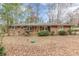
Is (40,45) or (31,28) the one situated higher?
(31,28)

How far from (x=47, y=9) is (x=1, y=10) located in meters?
0.45

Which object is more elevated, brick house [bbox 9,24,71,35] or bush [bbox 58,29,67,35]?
brick house [bbox 9,24,71,35]

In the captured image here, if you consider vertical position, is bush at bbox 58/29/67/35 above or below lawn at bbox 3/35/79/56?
above

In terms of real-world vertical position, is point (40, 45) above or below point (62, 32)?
below

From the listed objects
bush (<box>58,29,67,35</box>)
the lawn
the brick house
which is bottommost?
the lawn

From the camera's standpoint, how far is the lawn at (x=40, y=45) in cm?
145

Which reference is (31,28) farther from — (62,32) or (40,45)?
(62,32)

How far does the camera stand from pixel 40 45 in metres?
1.46

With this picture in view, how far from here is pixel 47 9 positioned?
1.48 m

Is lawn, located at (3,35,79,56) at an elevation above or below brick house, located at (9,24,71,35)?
below

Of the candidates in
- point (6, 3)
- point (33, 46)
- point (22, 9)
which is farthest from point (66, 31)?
point (6, 3)

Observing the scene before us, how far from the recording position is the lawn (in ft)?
4.75

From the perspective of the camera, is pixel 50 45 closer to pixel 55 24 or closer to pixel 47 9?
pixel 55 24

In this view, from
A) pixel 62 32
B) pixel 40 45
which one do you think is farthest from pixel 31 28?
pixel 62 32
